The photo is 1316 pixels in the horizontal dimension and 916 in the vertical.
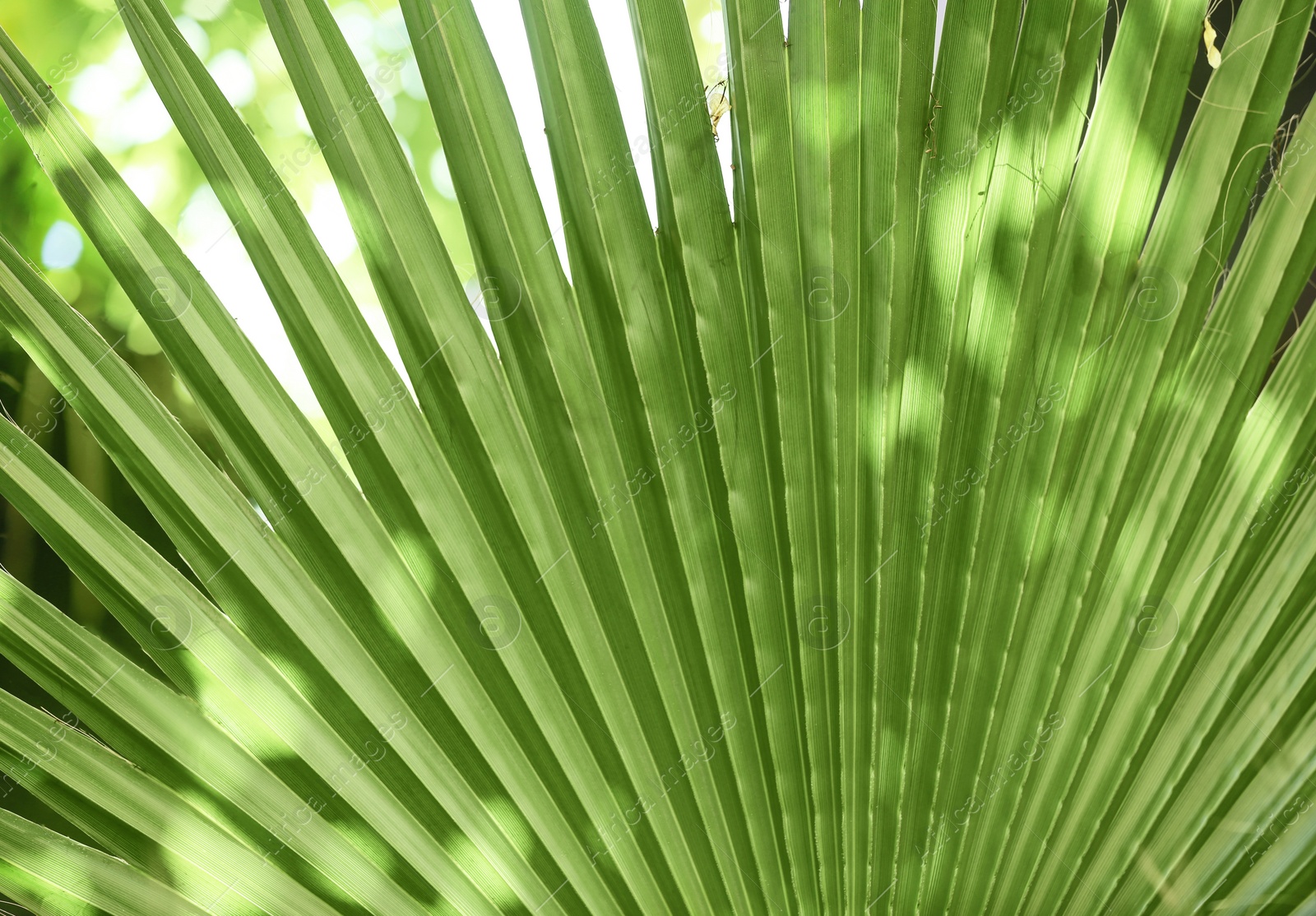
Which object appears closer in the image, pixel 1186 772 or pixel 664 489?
pixel 664 489

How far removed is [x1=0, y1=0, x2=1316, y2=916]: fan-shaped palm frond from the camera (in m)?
0.89

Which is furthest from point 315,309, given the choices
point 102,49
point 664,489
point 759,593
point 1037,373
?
point 102,49

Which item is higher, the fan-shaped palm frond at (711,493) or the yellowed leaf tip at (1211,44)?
the yellowed leaf tip at (1211,44)

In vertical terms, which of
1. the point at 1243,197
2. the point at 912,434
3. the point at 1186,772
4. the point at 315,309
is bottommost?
the point at 1186,772

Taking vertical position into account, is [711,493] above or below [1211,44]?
below

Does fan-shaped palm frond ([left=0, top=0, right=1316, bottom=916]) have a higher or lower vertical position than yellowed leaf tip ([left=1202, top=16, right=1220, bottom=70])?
lower

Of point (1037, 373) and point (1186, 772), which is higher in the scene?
point (1037, 373)

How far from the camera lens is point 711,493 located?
0.99 m

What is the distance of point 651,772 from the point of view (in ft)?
3.35

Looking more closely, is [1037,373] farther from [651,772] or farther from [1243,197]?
[651,772]

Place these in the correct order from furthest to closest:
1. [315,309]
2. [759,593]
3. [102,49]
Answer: [102,49]
[759,593]
[315,309]

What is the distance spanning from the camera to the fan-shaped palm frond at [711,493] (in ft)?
2.91

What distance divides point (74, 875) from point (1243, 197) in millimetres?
1738

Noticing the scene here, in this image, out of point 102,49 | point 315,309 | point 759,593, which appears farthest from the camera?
point 102,49
